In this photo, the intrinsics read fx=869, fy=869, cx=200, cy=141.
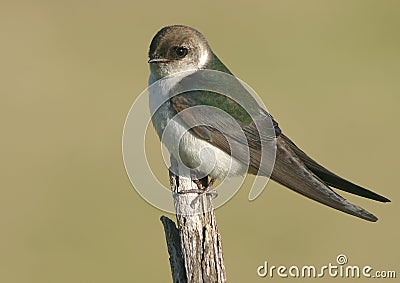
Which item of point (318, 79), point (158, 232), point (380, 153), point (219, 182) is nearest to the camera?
point (219, 182)

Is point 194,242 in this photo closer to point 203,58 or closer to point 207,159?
point 207,159

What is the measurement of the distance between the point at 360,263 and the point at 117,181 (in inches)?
127

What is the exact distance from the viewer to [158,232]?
31.9ft

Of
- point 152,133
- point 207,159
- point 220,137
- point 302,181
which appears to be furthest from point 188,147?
point 152,133

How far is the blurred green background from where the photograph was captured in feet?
30.6

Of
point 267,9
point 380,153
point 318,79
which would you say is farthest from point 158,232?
point 267,9

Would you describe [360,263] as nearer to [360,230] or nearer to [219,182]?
[360,230]

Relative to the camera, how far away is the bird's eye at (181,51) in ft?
19.3

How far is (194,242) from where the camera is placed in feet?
15.5

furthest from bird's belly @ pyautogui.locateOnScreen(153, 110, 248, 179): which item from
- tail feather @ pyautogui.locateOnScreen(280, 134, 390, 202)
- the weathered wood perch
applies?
tail feather @ pyautogui.locateOnScreen(280, 134, 390, 202)

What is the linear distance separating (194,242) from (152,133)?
6.91 meters

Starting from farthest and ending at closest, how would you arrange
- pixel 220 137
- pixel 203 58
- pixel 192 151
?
pixel 203 58 → pixel 220 137 → pixel 192 151

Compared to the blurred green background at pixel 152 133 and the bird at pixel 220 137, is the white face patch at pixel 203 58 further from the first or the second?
the blurred green background at pixel 152 133

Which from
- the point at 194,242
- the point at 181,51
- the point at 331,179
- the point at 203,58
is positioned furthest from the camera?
the point at 203,58
